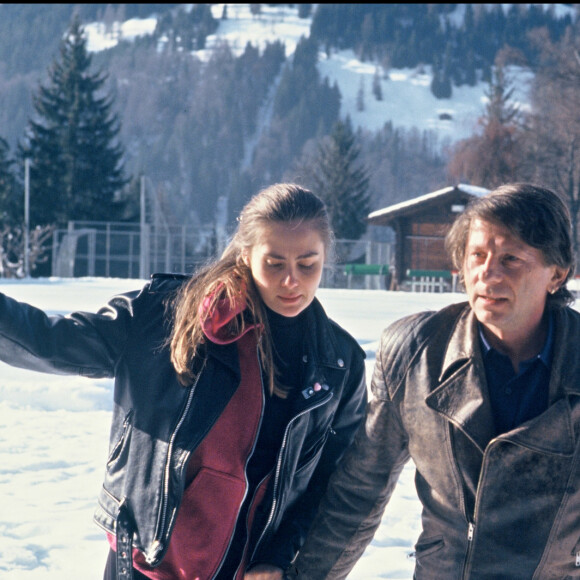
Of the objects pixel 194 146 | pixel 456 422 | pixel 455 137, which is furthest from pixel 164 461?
pixel 455 137

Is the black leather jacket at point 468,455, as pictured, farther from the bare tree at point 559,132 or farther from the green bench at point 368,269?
the green bench at point 368,269

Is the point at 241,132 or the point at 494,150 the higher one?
the point at 241,132

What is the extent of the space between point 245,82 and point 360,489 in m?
135

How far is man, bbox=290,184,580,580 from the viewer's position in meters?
1.87

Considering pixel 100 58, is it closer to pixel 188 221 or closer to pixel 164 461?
pixel 188 221

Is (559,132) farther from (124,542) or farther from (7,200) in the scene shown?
(124,542)

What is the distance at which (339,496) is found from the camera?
7.51 feet

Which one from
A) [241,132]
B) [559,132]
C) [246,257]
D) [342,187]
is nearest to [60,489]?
[246,257]

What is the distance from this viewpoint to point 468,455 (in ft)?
6.39

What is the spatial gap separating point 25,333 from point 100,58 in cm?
14863

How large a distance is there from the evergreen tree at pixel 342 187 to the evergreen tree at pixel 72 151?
14.5 m

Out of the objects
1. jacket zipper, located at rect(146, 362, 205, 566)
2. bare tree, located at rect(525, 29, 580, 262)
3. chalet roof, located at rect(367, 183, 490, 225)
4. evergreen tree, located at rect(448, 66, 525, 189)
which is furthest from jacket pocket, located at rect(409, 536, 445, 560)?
evergreen tree, located at rect(448, 66, 525, 189)

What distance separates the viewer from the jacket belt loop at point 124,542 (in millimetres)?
2229

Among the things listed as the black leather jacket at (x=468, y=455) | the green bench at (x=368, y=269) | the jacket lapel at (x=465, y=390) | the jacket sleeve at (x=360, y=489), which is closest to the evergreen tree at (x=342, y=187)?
the green bench at (x=368, y=269)
